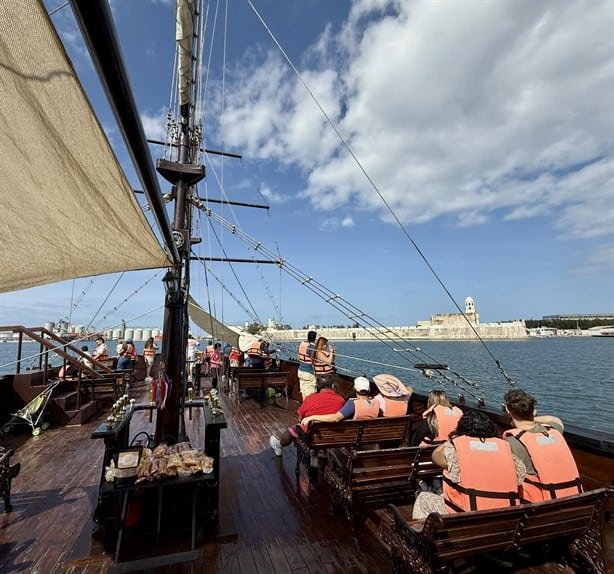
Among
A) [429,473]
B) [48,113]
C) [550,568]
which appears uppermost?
[48,113]

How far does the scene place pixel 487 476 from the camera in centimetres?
217

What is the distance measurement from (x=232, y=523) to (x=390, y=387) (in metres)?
2.40

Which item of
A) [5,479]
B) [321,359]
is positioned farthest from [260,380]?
[5,479]

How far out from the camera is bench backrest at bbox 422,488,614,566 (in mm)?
1890

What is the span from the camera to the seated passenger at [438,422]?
3318mm

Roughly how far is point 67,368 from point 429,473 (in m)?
7.49

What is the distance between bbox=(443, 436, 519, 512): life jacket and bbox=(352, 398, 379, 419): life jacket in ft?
5.83

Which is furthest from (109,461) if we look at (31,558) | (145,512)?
(31,558)

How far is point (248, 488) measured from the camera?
3830 mm

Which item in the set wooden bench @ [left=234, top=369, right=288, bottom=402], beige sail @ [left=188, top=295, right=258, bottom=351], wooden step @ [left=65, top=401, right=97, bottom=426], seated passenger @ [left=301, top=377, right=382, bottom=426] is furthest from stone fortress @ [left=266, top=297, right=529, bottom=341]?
seated passenger @ [left=301, top=377, right=382, bottom=426]

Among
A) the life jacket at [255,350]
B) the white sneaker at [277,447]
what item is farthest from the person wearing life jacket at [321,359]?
the life jacket at [255,350]

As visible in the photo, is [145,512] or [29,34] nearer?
[29,34]

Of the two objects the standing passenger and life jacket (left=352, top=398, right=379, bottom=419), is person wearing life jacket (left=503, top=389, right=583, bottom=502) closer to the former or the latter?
life jacket (left=352, top=398, right=379, bottom=419)

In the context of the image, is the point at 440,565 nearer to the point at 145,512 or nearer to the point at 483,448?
the point at 483,448
